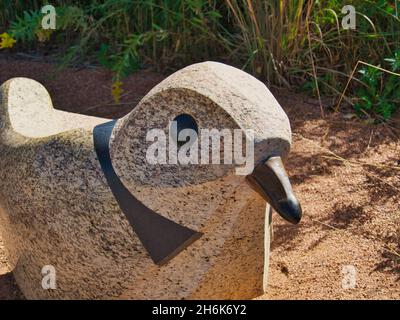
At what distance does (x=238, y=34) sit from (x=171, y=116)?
2258mm

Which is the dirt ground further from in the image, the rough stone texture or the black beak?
the black beak

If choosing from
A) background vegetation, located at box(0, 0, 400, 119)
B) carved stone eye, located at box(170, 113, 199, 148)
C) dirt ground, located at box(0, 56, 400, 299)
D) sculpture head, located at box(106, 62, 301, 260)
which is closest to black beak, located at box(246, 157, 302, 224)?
sculpture head, located at box(106, 62, 301, 260)

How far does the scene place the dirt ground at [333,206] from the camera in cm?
273

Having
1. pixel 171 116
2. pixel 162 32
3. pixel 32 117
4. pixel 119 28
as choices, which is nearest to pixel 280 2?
pixel 162 32

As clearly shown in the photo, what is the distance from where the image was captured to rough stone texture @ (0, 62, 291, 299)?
6.73 feet

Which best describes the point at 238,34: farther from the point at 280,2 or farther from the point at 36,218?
the point at 36,218

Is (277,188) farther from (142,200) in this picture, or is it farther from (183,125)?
(142,200)

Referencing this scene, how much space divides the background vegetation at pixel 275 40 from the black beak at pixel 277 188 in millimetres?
1772

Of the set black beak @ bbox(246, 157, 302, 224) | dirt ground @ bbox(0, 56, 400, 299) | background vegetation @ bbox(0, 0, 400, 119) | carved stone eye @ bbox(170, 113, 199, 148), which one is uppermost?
carved stone eye @ bbox(170, 113, 199, 148)

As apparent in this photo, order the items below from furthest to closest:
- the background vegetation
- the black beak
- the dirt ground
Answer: the background vegetation < the dirt ground < the black beak

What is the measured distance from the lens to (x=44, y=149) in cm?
239

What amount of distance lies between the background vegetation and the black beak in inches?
69.7

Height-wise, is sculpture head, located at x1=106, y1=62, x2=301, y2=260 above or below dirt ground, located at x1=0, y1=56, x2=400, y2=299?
above

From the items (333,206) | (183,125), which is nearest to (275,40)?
(333,206)
